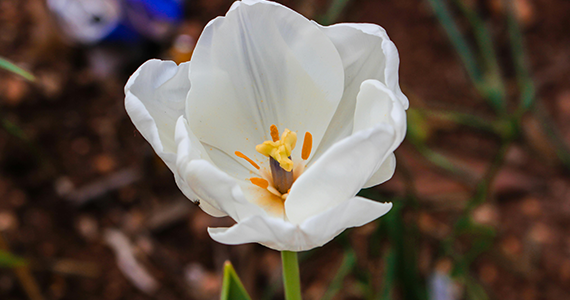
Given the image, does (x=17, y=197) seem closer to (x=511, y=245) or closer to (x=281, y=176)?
(x=281, y=176)

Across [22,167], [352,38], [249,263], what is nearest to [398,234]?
[352,38]

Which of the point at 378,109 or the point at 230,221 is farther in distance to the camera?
the point at 230,221

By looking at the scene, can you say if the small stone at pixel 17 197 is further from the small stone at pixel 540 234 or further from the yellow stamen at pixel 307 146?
the small stone at pixel 540 234

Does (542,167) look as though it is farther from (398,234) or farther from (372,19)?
(398,234)

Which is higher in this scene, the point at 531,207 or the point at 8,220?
the point at 8,220

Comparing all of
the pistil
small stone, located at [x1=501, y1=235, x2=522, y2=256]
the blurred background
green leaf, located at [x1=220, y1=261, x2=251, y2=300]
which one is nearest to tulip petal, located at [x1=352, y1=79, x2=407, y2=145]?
the pistil

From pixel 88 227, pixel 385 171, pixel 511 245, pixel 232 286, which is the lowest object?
pixel 511 245

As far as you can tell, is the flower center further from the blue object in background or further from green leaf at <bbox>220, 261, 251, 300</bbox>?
the blue object in background

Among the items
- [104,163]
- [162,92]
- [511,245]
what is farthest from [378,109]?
[104,163]

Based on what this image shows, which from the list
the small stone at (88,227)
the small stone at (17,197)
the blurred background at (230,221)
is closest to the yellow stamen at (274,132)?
the blurred background at (230,221)
